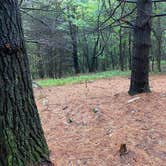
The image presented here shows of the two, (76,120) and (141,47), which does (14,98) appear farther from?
(141,47)

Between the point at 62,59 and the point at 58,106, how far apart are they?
18.7 metres

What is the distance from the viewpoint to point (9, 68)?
270cm

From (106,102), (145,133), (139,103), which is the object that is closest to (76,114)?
(106,102)

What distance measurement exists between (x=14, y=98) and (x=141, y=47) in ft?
11.5

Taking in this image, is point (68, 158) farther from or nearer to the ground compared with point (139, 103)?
nearer to the ground

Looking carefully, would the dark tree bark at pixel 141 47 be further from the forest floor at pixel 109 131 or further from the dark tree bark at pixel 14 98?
the dark tree bark at pixel 14 98

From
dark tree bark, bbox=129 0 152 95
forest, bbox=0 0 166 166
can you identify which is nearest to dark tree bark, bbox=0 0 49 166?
forest, bbox=0 0 166 166

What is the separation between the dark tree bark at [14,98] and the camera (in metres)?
2.68

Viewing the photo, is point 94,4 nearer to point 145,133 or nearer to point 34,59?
point 34,59

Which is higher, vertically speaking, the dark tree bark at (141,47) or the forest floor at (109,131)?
the dark tree bark at (141,47)

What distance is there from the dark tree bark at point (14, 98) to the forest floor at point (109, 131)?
80 centimetres

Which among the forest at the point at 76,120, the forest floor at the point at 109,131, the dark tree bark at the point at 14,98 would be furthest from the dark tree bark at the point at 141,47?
the dark tree bark at the point at 14,98

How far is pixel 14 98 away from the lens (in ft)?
9.01

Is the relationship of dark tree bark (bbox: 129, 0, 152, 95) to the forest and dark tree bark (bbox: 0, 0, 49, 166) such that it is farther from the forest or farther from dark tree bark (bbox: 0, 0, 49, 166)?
dark tree bark (bbox: 0, 0, 49, 166)
